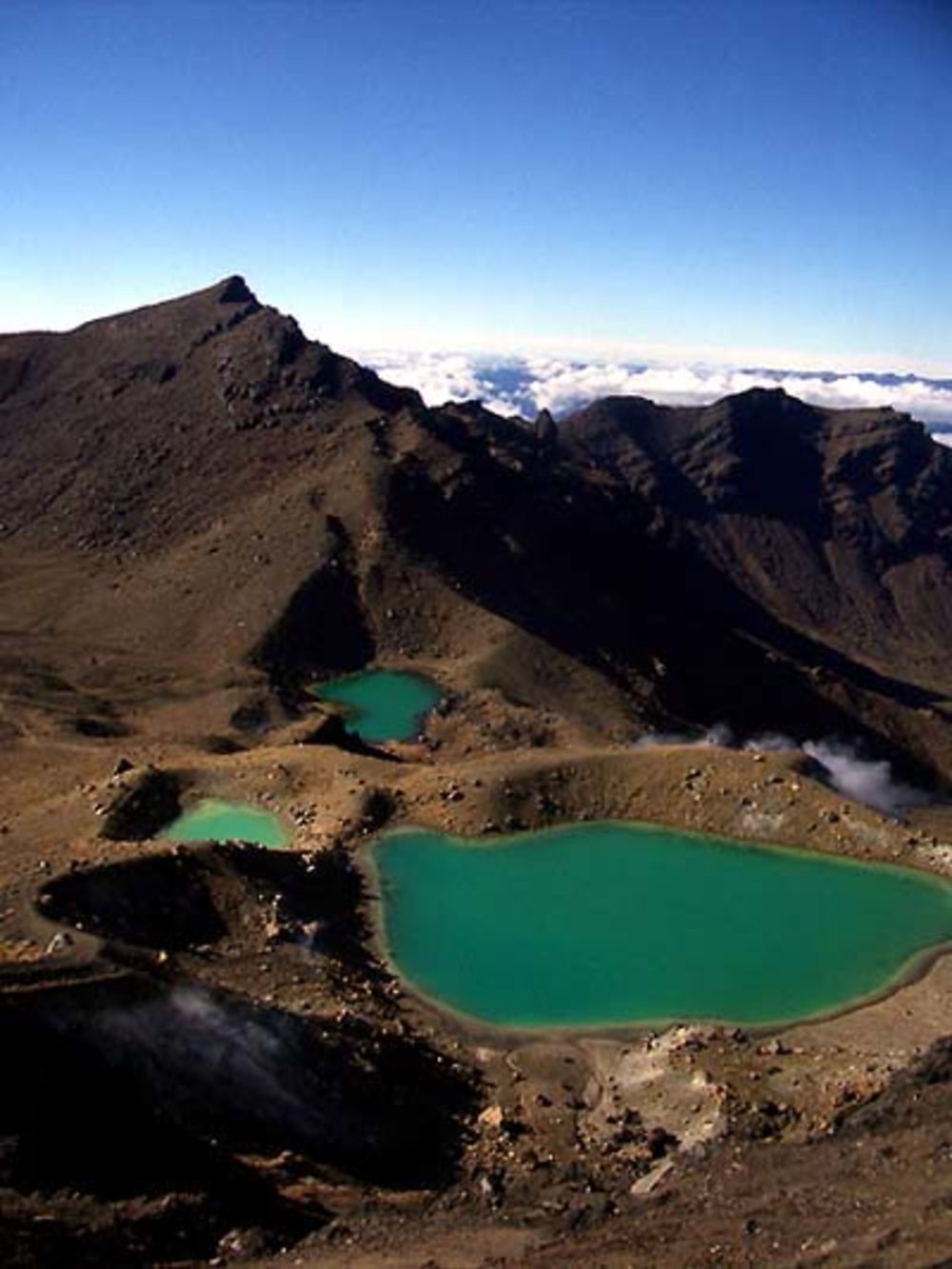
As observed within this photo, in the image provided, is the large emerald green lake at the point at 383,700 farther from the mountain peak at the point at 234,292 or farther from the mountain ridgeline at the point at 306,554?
the mountain peak at the point at 234,292

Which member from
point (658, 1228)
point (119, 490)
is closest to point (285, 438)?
point (119, 490)

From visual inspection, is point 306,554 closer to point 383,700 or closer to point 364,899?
point 383,700

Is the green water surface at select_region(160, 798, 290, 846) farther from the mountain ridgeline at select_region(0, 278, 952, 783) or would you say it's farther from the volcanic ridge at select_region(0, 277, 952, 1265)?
the mountain ridgeline at select_region(0, 278, 952, 783)

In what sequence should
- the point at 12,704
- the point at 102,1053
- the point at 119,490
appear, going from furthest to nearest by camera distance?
the point at 119,490, the point at 12,704, the point at 102,1053

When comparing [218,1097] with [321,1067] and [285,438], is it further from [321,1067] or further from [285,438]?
[285,438]

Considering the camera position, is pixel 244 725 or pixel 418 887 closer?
pixel 418 887

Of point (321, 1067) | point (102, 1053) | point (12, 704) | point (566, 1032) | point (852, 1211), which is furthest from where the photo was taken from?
point (12, 704)

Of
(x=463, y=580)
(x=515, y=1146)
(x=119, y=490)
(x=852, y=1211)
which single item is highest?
(x=119, y=490)
